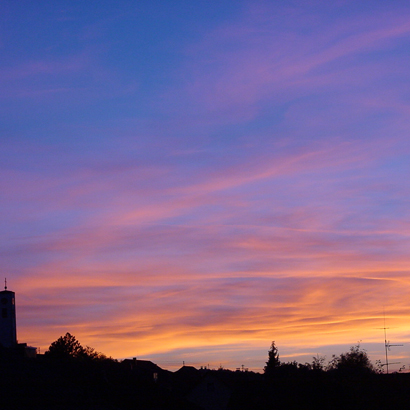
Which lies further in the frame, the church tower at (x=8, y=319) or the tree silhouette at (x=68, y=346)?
the tree silhouette at (x=68, y=346)

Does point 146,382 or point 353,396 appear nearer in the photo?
point 146,382

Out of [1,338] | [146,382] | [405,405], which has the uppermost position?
[1,338]

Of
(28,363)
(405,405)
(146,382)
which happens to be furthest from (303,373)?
(28,363)

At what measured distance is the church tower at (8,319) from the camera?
8081 centimetres

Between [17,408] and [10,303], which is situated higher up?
[10,303]

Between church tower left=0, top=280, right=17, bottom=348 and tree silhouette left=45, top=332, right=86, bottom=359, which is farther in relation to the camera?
tree silhouette left=45, top=332, right=86, bottom=359

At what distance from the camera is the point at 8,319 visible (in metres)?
81.6

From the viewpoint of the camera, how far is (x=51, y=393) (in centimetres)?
4044

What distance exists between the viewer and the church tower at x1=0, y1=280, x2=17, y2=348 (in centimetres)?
8081

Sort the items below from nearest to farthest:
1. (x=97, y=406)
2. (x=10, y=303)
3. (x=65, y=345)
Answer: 1. (x=97, y=406)
2. (x=10, y=303)
3. (x=65, y=345)

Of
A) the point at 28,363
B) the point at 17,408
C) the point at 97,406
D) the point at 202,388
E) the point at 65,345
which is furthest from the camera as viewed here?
the point at 65,345

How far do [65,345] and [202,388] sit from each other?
30.3 metres

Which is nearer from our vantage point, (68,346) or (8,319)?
(8,319)

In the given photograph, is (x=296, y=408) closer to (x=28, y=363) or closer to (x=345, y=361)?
(x=28, y=363)
